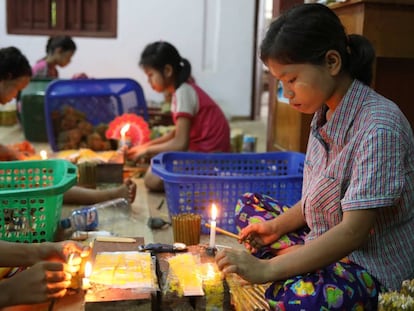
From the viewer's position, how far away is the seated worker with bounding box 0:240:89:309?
4.18 feet

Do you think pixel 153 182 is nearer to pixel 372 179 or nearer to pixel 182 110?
pixel 182 110

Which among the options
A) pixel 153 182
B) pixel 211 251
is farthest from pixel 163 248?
pixel 153 182

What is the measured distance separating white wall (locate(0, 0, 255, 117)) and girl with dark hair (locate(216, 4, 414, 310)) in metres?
4.48

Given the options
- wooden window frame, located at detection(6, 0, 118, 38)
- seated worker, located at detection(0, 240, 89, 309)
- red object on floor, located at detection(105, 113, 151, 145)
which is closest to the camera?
seated worker, located at detection(0, 240, 89, 309)

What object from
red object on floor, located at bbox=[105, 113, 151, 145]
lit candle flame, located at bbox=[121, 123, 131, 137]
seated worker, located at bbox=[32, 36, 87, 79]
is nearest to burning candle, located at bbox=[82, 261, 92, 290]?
lit candle flame, located at bbox=[121, 123, 131, 137]

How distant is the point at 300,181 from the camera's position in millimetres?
2006

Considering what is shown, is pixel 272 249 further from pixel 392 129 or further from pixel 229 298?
pixel 392 129

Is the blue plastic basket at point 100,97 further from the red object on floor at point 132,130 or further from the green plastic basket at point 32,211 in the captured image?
the green plastic basket at point 32,211

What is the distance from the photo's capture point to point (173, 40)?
5602 millimetres

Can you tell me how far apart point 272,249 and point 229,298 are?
0.29 metres

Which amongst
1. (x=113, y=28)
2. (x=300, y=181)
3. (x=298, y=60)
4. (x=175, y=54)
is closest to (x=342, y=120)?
(x=298, y=60)

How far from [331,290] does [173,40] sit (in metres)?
4.77

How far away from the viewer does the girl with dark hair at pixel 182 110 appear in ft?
8.60

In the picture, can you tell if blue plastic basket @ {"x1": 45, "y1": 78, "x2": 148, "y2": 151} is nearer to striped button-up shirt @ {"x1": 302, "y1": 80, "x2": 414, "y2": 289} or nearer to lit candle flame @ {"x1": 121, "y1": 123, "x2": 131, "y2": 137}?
lit candle flame @ {"x1": 121, "y1": 123, "x2": 131, "y2": 137}
